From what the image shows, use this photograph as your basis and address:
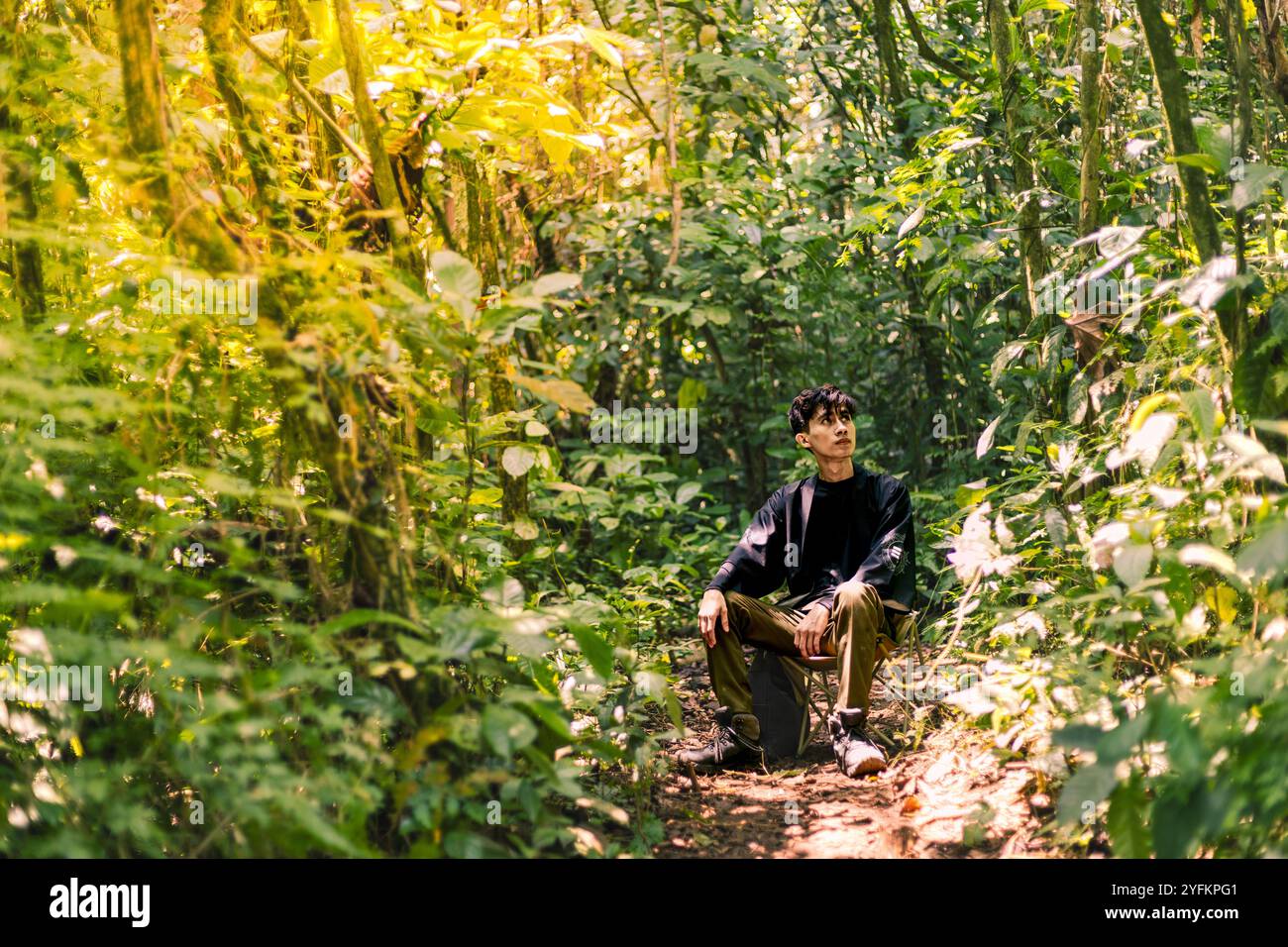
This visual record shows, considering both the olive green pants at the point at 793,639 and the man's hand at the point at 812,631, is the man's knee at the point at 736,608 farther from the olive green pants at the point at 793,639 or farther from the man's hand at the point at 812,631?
the man's hand at the point at 812,631

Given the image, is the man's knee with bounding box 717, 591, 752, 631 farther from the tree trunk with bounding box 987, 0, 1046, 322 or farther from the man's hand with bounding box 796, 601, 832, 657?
the tree trunk with bounding box 987, 0, 1046, 322

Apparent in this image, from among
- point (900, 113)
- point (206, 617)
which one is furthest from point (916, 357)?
point (206, 617)

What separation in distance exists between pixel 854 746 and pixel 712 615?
0.67m

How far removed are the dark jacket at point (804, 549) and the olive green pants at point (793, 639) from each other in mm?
131

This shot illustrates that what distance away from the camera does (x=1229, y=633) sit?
2.53 metres

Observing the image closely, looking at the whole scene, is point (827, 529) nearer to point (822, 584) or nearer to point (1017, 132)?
point (822, 584)

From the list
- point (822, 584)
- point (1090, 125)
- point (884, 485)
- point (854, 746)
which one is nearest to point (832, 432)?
point (884, 485)

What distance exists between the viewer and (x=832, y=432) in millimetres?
4246

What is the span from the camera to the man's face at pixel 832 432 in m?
4.25

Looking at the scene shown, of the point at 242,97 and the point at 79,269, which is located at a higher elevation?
the point at 242,97

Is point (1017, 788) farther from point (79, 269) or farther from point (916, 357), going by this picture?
point (916, 357)

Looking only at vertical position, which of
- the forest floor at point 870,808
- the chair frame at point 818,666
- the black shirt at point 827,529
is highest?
the black shirt at point 827,529

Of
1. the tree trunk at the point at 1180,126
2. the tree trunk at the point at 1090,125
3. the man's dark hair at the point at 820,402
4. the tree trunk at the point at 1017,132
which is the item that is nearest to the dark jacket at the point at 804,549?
the man's dark hair at the point at 820,402
